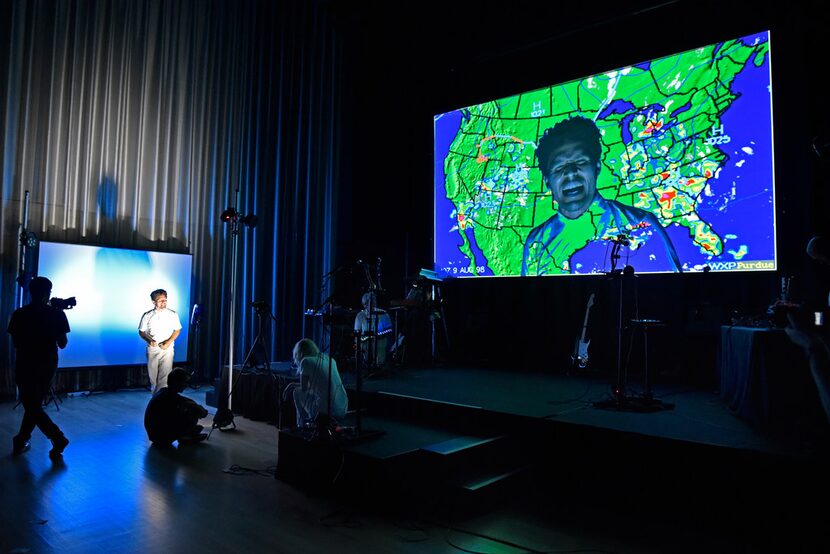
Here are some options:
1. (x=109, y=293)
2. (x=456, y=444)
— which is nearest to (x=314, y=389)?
(x=456, y=444)

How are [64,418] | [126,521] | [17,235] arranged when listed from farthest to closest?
[17,235], [64,418], [126,521]

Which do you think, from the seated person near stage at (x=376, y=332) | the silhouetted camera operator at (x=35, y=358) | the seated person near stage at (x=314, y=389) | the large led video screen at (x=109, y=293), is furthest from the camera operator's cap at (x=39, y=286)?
the seated person near stage at (x=376, y=332)

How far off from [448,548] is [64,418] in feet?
15.5

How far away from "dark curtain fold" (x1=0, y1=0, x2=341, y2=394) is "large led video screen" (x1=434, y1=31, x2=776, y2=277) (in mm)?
3037

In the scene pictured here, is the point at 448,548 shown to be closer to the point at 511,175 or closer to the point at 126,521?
the point at 126,521

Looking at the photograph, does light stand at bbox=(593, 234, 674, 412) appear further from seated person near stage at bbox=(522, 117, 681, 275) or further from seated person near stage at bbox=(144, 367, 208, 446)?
seated person near stage at bbox=(144, 367, 208, 446)

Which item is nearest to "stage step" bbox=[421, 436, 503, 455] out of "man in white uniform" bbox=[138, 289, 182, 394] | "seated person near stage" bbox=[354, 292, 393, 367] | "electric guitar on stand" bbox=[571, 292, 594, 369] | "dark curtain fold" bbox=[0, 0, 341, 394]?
"seated person near stage" bbox=[354, 292, 393, 367]

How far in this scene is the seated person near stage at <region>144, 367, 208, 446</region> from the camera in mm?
4660

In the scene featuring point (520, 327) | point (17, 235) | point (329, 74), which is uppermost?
point (329, 74)

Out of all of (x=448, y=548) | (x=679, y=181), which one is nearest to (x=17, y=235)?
(x=448, y=548)

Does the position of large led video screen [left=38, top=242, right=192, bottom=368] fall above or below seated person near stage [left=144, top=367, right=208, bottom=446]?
above

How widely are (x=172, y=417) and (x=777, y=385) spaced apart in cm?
450

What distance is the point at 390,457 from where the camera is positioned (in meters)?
3.50

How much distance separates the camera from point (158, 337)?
22.5ft
